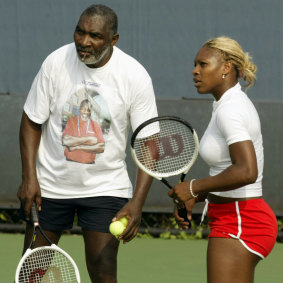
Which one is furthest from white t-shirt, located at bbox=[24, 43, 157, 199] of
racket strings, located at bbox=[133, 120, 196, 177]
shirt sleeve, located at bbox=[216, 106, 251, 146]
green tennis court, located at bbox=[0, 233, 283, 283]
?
green tennis court, located at bbox=[0, 233, 283, 283]

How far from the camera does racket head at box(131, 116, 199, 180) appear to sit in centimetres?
429

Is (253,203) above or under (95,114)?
under

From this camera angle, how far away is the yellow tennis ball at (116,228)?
4309 mm

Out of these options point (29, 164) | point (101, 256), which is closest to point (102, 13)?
point (29, 164)

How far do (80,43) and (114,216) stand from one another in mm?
943

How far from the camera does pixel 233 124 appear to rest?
3.82 m

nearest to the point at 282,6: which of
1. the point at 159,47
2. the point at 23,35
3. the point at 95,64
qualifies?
the point at 159,47

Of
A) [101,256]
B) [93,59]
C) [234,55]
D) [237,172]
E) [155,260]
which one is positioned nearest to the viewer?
[237,172]

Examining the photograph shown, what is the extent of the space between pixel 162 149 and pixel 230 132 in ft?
2.33

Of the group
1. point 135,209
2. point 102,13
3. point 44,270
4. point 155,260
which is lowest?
point 155,260

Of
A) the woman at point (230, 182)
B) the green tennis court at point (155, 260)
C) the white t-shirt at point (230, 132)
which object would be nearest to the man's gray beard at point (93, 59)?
the woman at point (230, 182)

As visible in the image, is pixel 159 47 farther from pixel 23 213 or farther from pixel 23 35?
pixel 23 213

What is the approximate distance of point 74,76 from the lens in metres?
4.51

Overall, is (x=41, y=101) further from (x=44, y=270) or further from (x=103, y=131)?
(x=44, y=270)
